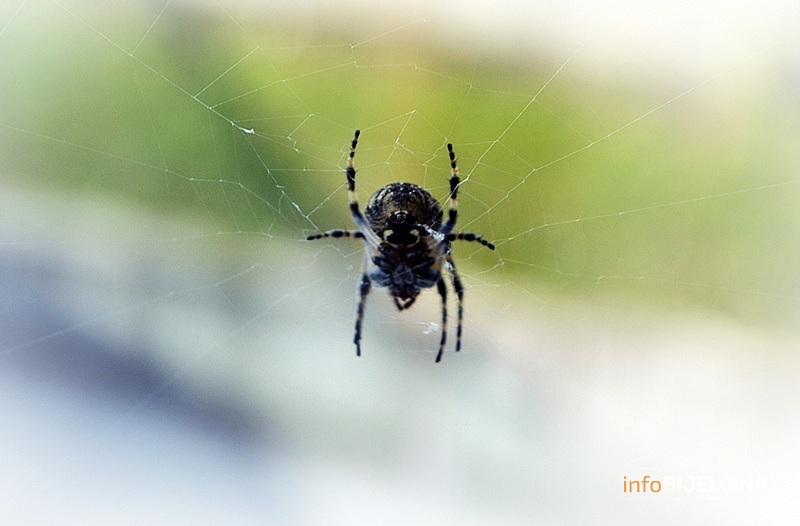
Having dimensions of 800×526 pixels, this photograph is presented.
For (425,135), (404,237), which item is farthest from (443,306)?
(425,135)

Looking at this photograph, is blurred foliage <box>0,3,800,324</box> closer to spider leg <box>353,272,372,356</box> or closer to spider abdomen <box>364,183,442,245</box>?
spider abdomen <box>364,183,442,245</box>

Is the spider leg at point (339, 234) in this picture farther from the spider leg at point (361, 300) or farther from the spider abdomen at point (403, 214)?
the spider leg at point (361, 300)

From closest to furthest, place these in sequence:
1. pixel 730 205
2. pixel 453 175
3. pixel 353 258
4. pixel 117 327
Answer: pixel 453 175 → pixel 353 258 → pixel 730 205 → pixel 117 327

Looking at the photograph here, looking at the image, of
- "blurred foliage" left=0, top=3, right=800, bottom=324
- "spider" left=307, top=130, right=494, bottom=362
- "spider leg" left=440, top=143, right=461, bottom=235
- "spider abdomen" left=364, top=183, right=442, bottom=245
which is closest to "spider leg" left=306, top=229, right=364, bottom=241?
"spider" left=307, top=130, right=494, bottom=362

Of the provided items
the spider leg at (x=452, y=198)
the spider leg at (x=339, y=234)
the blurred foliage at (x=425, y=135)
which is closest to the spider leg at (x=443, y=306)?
the spider leg at (x=452, y=198)

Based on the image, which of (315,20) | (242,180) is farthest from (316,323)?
(315,20)

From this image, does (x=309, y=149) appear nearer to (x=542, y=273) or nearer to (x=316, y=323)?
(x=316, y=323)
